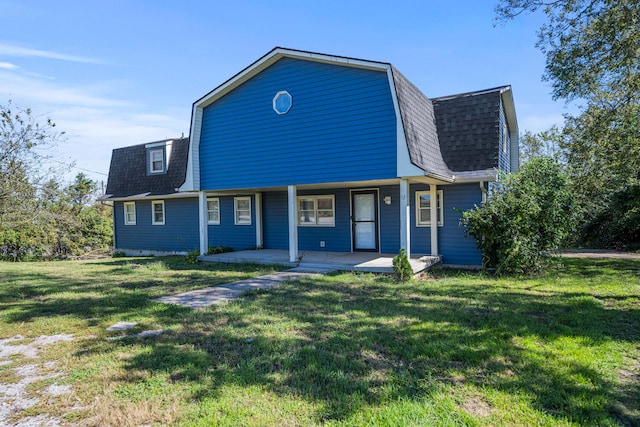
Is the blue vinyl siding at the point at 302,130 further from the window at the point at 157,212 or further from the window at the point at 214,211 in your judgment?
the window at the point at 157,212

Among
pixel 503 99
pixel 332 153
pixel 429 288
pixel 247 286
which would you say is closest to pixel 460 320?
pixel 429 288

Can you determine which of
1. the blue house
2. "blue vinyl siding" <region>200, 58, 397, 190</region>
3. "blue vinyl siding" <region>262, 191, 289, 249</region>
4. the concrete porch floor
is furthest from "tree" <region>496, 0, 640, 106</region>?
"blue vinyl siding" <region>262, 191, 289, 249</region>

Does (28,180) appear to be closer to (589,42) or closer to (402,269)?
(402,269)

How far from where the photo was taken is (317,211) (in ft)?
42.4

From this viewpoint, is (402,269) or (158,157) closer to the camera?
(402,269)

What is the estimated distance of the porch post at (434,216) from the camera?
1056cm

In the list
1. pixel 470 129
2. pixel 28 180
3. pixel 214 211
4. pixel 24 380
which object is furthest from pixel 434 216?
pixel 28 180

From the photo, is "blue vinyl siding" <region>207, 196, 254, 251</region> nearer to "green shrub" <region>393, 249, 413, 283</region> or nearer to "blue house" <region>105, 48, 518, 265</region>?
"blue house" <region>105, 48, 518, 265</region>

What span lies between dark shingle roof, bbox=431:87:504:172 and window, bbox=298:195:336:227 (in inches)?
161

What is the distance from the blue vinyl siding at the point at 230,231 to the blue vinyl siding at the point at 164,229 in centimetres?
91

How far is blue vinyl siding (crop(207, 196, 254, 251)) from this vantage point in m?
14.2

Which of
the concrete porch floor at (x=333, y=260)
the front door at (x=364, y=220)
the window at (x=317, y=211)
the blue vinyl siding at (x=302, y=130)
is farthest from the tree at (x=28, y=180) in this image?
the front door at (x=364, y=220)

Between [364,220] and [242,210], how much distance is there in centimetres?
509

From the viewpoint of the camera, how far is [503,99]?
1229cm
